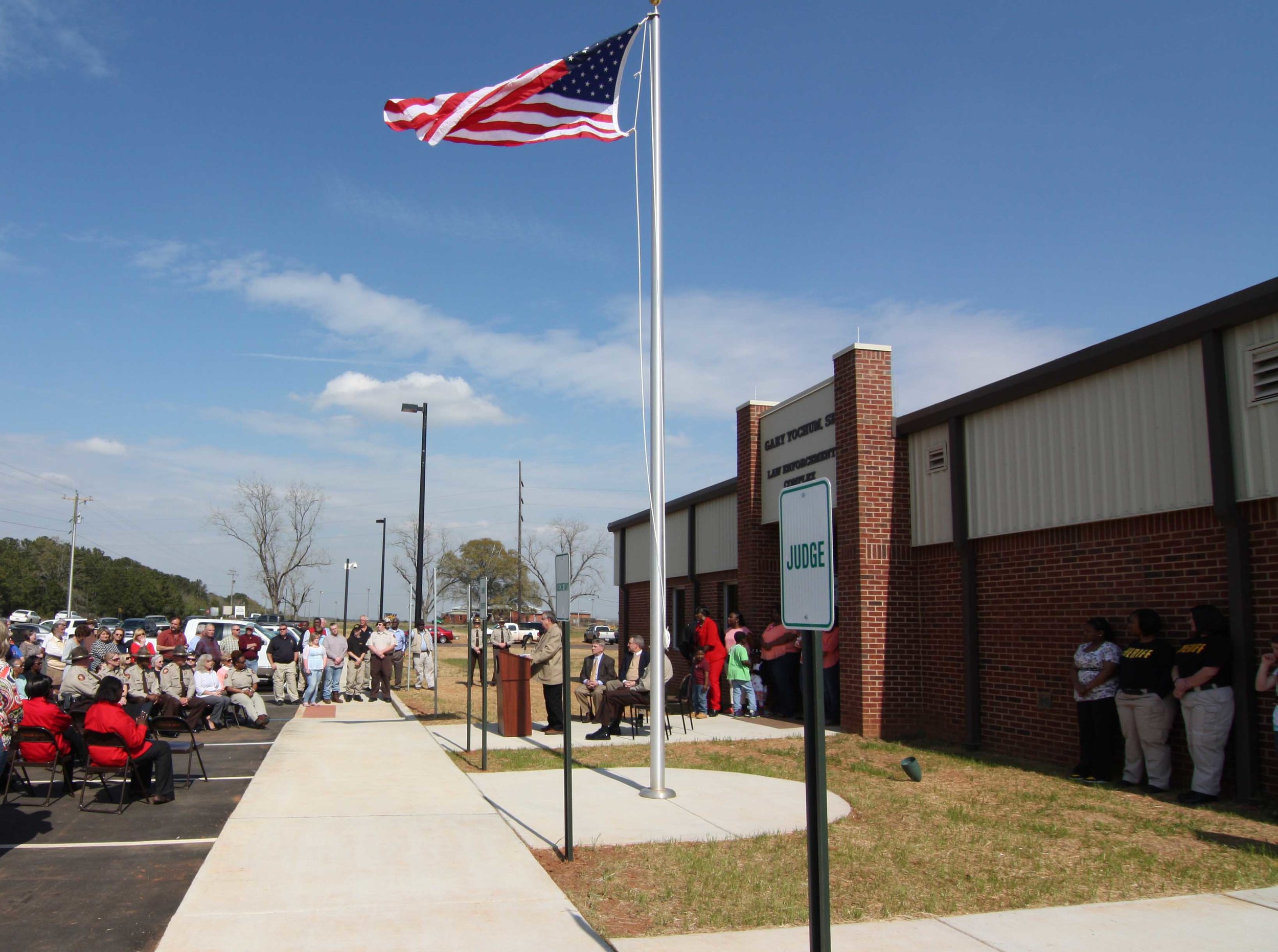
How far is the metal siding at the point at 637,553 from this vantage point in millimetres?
27469

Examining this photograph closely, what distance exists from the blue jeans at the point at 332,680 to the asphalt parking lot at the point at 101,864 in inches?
384

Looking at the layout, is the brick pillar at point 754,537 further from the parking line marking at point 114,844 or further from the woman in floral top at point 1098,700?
the parking line marking at point 114,844

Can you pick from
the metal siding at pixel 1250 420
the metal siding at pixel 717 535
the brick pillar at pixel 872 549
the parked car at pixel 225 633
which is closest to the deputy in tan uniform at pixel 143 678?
the parked car at pixel 225 633

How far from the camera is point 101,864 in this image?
24.2 ft

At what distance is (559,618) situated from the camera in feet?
26.3

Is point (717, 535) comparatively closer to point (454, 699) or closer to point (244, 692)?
point (454, 699)

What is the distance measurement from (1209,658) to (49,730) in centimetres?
1088

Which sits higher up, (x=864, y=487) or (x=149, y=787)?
(x=864, y=487)

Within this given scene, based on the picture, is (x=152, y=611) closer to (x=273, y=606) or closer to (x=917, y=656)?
(x=273, y=606)

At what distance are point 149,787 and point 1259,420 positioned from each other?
37.1 feet

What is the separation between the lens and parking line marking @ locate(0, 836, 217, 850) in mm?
7875

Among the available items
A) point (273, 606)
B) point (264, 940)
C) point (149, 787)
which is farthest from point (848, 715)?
point (273, 606)

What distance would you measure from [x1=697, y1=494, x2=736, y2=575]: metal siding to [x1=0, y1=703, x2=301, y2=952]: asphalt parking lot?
11.6 meters

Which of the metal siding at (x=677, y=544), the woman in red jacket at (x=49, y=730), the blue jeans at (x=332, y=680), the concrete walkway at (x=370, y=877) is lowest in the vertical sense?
the concrete walkway at (x=370, y=877)
